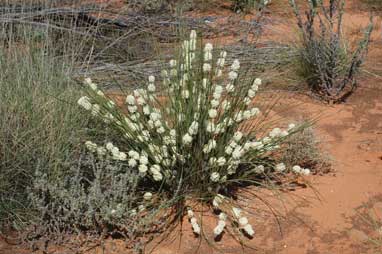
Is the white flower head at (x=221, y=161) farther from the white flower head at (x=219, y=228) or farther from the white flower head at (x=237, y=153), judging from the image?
the white flower head at (x=219, y=228)

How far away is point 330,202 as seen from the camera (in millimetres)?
3727

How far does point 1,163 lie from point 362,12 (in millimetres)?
5141

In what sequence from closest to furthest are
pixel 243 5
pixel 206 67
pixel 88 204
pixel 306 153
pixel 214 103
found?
1. pixel 88 204
2. pixel 214 103
3. pixel 206 67
4. pixel 306 153
5. pixel 243 5

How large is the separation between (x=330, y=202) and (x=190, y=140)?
98 cm

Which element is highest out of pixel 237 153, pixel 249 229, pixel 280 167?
pixel 237 153

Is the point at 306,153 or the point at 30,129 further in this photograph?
the point at 306,153

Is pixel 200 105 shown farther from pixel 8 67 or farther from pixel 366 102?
pixel 366 102

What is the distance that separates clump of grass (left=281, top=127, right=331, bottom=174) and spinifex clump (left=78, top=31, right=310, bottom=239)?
21 centimetres

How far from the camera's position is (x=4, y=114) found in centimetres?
365

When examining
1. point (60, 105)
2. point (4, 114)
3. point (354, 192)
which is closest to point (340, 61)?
point (354, 192)

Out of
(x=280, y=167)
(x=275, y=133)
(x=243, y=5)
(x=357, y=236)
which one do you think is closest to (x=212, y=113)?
(x=275, y=133)

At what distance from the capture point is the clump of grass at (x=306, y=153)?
3.93 meters

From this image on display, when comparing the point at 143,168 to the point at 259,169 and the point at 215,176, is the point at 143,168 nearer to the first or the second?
the point at 215,176

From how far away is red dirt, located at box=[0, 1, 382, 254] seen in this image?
11.1 feet
